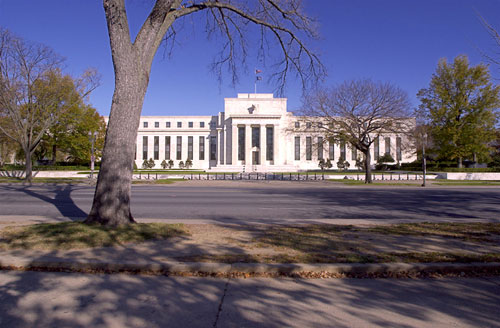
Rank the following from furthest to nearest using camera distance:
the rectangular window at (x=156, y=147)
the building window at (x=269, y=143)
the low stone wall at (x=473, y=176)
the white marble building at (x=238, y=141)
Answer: the rectangular window at (x=156, y=147)
the building window at (x=269, y=143)
the white marble building at (x=238, y=141)
the low stone wall at (x=473, y=176)

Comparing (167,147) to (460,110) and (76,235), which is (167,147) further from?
(76,235)

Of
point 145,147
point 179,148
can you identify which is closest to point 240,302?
point 179,148

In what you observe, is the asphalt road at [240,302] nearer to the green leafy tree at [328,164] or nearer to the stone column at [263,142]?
the stone column at [263,142]

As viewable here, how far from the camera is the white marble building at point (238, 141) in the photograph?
6975 cm

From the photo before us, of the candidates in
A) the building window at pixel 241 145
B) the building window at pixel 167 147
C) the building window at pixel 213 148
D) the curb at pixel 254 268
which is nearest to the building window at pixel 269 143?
the building window at pixel 241 145

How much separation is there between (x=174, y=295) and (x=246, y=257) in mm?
1642

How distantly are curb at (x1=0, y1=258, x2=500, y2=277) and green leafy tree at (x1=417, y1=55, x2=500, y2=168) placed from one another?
142 ft

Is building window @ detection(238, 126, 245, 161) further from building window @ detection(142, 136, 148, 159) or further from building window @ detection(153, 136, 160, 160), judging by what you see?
building window @ detection(142, 136, 148, 159)

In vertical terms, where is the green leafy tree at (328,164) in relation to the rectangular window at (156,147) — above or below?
below

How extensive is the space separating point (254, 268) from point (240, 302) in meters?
1.05

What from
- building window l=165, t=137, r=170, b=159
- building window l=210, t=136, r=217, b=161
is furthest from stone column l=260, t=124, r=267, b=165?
building window l=165, t=137, r=170, b=159

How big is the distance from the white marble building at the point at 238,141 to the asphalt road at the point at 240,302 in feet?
191

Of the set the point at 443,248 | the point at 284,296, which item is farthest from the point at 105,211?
the point at 443,248

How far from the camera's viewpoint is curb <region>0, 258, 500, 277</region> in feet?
16.9
